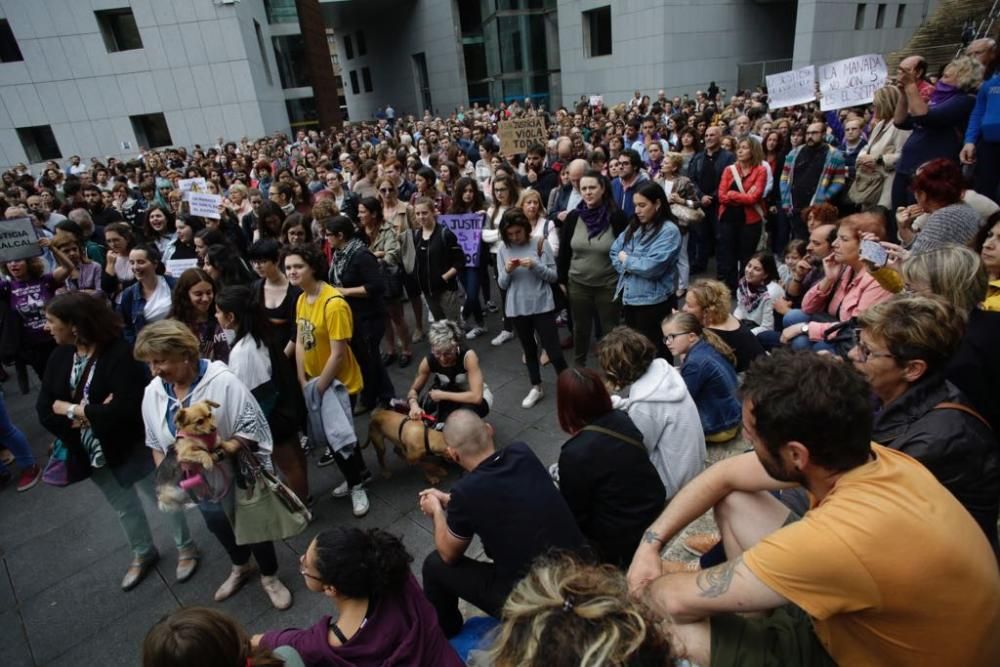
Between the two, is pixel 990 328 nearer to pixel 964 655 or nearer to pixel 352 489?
pixel 964 655

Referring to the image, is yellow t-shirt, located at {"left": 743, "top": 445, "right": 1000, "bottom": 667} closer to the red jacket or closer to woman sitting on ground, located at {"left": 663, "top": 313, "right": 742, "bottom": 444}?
woman sitting on ground, located at {"left": 663, "top": 313, "right": 742, "bottom": 444}

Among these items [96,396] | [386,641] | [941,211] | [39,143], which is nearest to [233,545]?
[96,396]

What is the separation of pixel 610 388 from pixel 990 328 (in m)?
1.76

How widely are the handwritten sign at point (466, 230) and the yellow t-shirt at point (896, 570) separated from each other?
16.5 ft

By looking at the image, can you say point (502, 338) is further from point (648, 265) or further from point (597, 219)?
point (648, 265)

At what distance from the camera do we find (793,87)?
8.27 meters

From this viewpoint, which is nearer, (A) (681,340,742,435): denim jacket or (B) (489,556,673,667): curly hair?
(B) (489,556,673,667): curly hair

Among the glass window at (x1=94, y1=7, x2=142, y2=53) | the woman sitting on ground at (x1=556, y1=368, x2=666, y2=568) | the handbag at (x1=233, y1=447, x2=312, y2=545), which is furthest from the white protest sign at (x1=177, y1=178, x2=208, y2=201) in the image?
the glass window at (x1=94, y1=7, x2=142, y2=53)

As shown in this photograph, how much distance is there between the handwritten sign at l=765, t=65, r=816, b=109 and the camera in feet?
26.6

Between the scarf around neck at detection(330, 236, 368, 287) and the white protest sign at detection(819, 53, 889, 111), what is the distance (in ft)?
20.2

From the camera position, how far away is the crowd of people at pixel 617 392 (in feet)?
4.76

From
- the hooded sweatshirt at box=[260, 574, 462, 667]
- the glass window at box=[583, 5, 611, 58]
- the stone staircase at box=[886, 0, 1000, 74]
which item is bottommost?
the hooded sweatshirt at box=[260, 574, 462, 667]

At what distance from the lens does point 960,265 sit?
2.57m

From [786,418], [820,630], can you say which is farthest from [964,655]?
[786,418]
